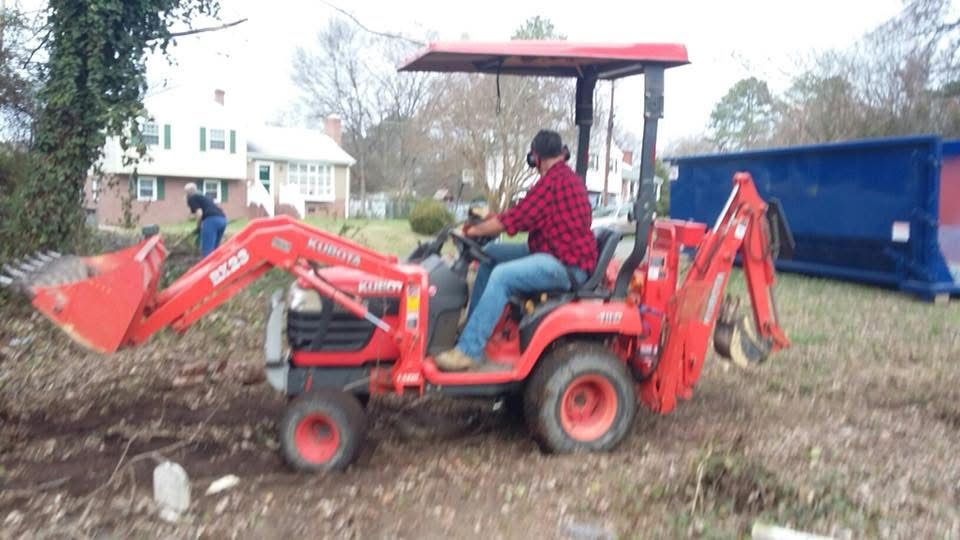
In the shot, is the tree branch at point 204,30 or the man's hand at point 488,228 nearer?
the man's hand at point 488,228

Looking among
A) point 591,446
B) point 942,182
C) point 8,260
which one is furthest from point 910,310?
point 8,260

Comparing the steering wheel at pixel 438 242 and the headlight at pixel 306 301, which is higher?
the steering wheel at pixel 438 242

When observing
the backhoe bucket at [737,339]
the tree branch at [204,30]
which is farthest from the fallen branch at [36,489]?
the tree branch at [204,30]

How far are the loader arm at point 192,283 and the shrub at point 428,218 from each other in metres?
25.5

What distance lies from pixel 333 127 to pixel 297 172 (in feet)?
12.5

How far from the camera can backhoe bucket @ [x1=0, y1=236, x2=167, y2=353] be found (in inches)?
212

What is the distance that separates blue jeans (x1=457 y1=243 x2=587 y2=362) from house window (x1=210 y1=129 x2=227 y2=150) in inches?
1727

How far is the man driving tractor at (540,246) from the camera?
5.97 m

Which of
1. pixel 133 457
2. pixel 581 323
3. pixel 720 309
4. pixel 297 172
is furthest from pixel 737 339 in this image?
pixel 297 172

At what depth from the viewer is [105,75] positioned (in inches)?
463

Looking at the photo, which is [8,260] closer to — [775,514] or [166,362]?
[166,362]

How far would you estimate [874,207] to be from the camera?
1348 centimetres

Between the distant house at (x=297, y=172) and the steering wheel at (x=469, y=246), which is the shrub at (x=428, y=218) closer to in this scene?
the distant house at (x=297, y=172)

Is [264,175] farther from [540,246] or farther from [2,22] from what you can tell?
[540,246]
